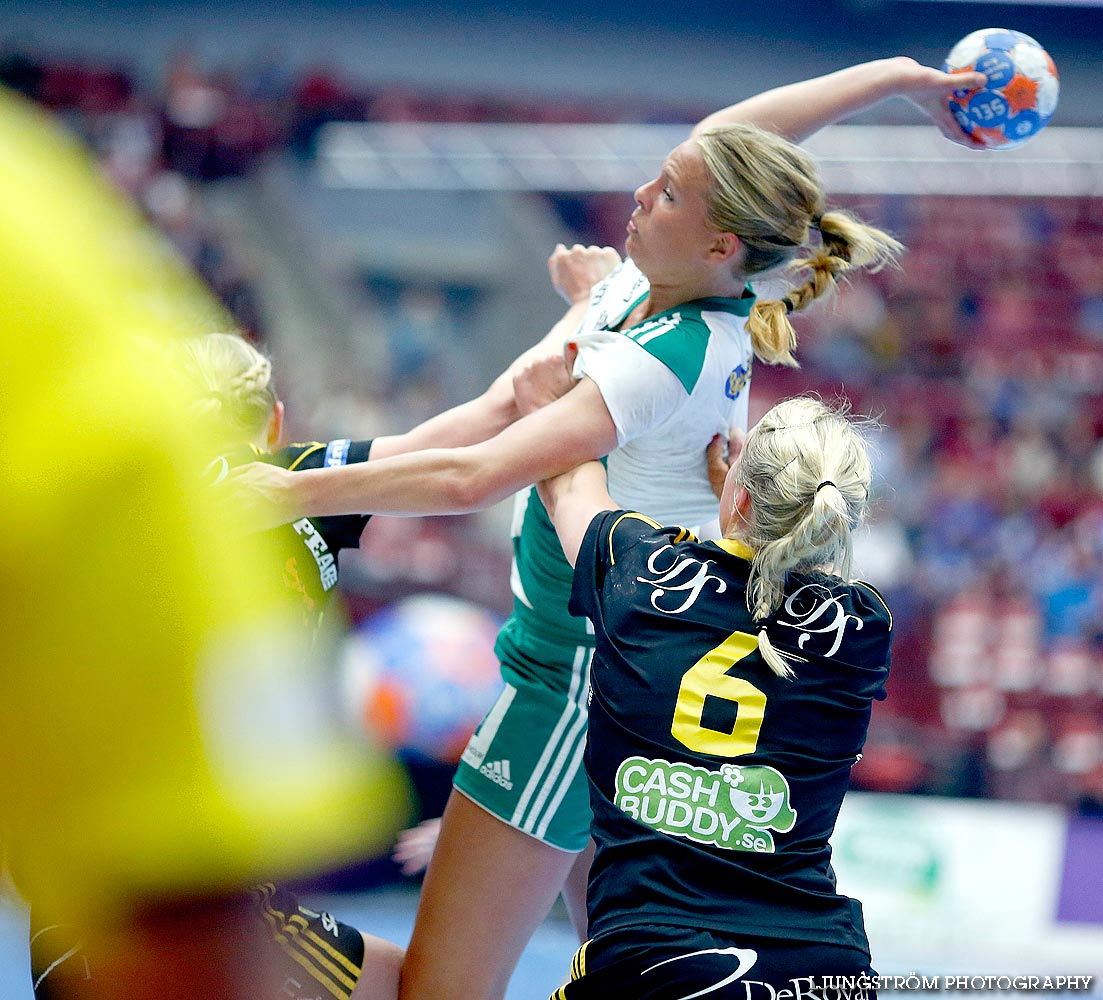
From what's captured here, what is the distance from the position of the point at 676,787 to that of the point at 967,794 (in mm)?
4657

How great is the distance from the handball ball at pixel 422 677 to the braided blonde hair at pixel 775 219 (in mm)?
3750

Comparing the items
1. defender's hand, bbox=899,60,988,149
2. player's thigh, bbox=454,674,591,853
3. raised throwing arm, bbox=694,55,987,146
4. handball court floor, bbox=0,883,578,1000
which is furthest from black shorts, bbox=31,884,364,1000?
handball court floor, bbox=0,883,578,1000

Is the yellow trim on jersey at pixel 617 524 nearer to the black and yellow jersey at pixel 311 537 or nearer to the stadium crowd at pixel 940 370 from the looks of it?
the black and yellow jersey at pixel 311 537

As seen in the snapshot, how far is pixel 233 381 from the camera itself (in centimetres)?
216

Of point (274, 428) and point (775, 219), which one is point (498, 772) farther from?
point (775, 219)

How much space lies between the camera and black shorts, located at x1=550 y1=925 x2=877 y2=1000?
1.52 m

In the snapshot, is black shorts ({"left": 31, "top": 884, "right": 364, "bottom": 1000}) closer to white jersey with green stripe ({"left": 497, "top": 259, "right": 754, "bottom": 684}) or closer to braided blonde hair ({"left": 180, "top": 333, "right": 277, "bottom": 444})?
white jersey with green stripe ({"left": 497, "top": 259, "right": 754, "bottom": 684})

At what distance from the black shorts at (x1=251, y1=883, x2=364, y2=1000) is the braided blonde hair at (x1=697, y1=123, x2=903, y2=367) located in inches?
43.6

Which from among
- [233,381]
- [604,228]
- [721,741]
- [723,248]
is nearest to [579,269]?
[723,248]

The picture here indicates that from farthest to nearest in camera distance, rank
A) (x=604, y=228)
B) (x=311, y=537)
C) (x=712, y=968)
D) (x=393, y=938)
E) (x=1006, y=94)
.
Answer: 1. (x=604, y=228)
2. (x=393, y=938)
3. (x=1006, y=94)
4. (x=311, y=537)
5. (x=712, y=968)

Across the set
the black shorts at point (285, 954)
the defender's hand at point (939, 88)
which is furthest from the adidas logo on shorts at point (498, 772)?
the defender's hand at point (939, 88)

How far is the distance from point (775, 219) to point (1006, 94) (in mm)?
672

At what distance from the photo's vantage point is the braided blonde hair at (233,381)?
2113 mm

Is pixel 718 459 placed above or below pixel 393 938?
above
